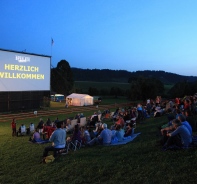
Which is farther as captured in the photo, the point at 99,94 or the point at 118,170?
the point at 99,94

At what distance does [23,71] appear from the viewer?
27.9 meters

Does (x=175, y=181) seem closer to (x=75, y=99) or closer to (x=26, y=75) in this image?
(x=26, y=75)

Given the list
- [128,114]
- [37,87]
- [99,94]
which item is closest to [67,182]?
[128,114]

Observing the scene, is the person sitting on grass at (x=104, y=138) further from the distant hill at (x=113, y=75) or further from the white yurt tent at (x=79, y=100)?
the distant hill at (x=113, y=75)

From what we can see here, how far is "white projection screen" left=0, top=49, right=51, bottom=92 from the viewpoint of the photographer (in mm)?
26078

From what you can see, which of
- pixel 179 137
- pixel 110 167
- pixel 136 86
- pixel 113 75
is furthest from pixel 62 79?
pixel 113 75

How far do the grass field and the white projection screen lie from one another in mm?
19118

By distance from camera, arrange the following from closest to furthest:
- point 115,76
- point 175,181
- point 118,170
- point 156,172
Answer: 1. point 175,181
2. point 156,172
3. point 118,170
4. point 115,76

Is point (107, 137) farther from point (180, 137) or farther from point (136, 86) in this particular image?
point (136, 86)

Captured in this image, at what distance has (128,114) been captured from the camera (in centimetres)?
1530

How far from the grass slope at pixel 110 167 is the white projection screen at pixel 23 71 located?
19137 millimetres

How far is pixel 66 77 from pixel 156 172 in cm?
5711

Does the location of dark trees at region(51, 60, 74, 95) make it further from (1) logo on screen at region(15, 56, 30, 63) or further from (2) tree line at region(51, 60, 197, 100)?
(1) logo on screen at region(15, 56, 30, 63)

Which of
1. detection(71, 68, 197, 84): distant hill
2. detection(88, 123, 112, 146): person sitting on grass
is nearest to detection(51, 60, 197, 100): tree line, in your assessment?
detection(88, 123, 112, 146): person sitting on grass
